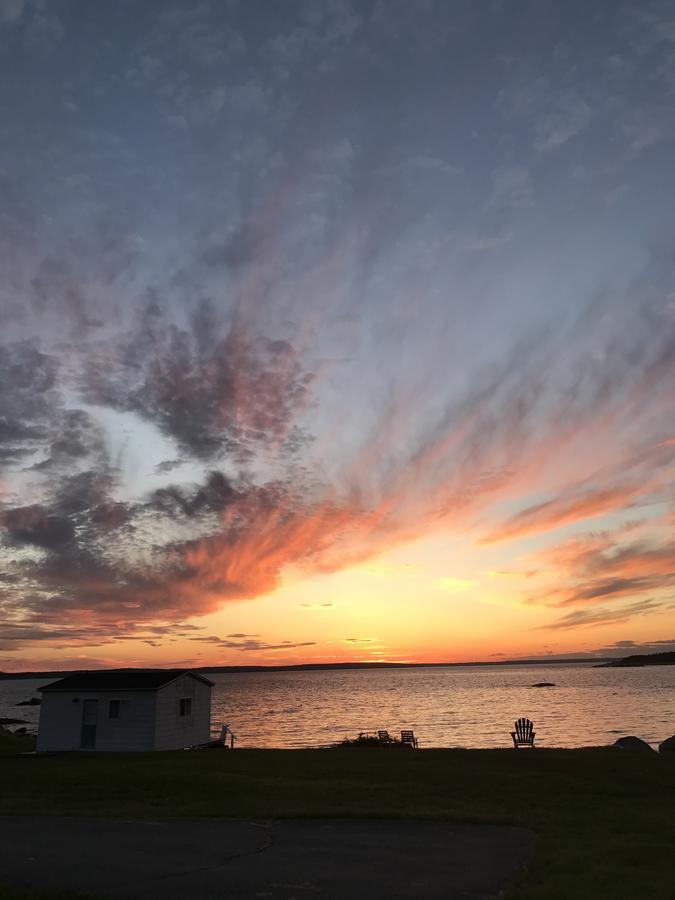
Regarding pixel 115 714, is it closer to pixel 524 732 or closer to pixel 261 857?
pixel 524 732

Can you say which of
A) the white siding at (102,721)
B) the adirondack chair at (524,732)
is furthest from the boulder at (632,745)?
the white siding at (102,721)

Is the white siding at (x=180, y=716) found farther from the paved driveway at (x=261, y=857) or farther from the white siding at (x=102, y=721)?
the paved driveway at (x=261, y=857)

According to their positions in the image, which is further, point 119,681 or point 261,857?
point 119,681

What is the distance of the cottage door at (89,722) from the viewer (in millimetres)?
45062

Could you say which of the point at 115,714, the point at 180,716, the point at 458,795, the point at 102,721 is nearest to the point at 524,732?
the point at 180,716

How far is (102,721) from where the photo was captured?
45.0 m

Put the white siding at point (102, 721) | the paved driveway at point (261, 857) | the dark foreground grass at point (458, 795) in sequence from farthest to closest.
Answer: the white siding at point (102, 721)
the dark foreground grass at point (458, 795)
the paved driveway at point (261, 857)

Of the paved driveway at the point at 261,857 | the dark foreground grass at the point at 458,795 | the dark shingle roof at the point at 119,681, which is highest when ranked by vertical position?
the dark shingle roof at the point at 119,681

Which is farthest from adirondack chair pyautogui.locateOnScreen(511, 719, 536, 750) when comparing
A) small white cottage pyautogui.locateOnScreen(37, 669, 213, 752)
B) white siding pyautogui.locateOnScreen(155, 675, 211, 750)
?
small white cottage pyautogui.locateOnScreen(37, 669, 213, 752)

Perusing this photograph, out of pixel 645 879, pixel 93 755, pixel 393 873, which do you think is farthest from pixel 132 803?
pixel 93 755

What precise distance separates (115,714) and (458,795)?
2951cm

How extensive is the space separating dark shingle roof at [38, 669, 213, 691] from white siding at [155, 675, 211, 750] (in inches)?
20.1

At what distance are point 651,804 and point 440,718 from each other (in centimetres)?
8120

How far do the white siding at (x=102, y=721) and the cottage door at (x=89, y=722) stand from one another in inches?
7.7
